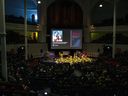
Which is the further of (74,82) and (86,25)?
(86,25)

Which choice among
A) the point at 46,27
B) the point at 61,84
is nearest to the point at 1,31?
the point at 61,84

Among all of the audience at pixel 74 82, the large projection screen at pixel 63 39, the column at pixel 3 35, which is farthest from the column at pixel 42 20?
the column at pixel 3 35

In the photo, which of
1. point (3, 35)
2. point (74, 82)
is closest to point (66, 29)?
point (74, 82)

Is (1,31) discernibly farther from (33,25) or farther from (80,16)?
(80,16)

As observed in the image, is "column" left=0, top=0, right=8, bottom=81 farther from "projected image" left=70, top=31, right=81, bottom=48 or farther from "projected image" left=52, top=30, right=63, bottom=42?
"projected image" left=70, top=31, right=81, bottom=48

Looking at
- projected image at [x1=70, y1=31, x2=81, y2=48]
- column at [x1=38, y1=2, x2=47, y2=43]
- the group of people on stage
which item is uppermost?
column at [x1=38, y1=2, x2=47, y2=43]

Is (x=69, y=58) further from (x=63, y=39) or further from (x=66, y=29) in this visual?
(x=66, y=29)

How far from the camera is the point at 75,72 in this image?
1420cm

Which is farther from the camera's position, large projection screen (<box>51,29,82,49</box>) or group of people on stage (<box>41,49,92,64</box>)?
large projection screen (<box>51,29,82,49</box>)

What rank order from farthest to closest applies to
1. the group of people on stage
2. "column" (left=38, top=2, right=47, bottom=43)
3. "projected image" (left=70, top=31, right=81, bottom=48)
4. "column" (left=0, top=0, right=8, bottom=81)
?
"column" (left=38, top=2, right=47, bottom=43)
"projected image" (left=70, top=31, right=81, bottom=48)
the group of people on stage
"column" (left=0, top=0, right=8, bottom=81)

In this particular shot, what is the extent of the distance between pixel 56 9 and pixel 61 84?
77.4 feet

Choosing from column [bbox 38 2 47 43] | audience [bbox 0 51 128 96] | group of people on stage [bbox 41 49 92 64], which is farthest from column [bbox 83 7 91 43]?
audience [bbox 0 51 128 96]

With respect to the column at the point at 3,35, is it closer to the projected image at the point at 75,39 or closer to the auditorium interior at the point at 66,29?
the auditorium interior at the point at 66,29

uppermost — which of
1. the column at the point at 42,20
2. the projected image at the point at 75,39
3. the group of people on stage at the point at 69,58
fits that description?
the column at the point at 42,20
